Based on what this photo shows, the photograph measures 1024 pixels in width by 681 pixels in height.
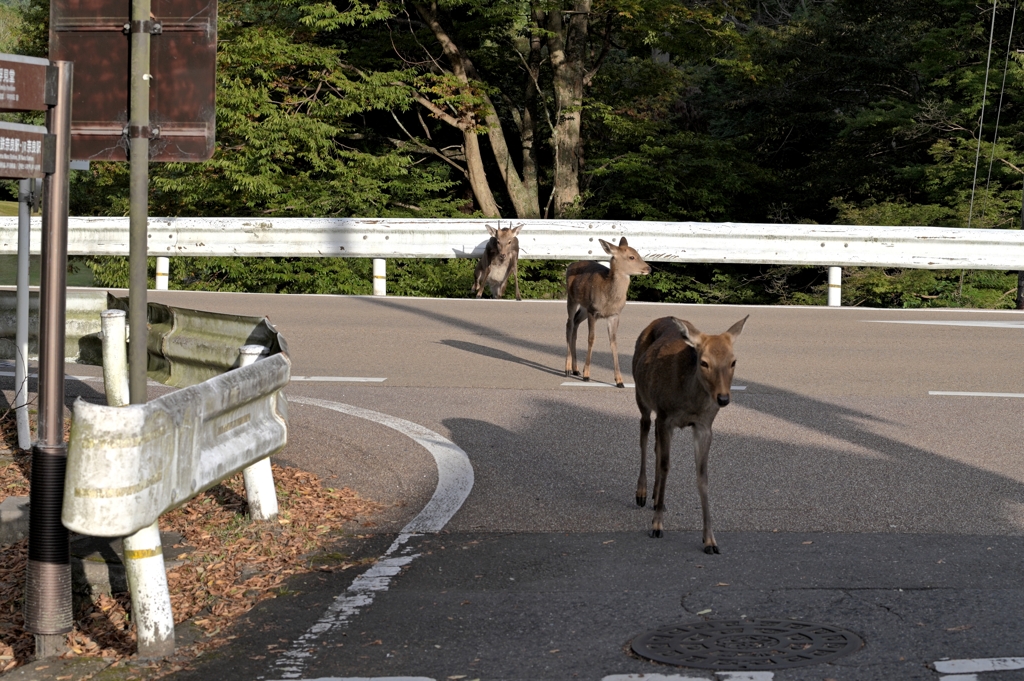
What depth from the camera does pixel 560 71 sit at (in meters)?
25.8

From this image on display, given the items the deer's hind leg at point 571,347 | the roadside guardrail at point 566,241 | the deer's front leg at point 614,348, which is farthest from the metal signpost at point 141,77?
the roadside guardrail at point 566,241

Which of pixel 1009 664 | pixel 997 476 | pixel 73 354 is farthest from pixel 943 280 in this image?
pixel 1009 664

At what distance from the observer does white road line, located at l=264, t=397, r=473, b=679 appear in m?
5.30

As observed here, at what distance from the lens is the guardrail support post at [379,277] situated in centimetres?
1890

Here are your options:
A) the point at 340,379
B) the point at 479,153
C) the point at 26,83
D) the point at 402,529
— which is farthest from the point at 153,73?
the point at 479,153

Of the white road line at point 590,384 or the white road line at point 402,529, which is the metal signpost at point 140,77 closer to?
the white road line at point 402,529

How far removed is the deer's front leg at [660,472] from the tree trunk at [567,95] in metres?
18.9

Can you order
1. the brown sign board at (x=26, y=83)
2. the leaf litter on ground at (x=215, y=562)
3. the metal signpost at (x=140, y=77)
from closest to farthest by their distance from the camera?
1. the brown sign board at (x=26, y=83)
2. the leaf litter on ground at (x=215, y=562)
3. the metal signpost at (x=140, y=77)

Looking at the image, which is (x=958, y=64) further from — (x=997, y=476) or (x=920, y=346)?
(x=997, y=476)

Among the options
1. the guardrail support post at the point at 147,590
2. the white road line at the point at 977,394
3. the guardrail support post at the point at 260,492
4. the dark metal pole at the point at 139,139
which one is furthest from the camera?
the white road line at the point at 977,394

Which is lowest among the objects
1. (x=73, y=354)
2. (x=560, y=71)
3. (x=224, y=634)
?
(x=224, y=634)

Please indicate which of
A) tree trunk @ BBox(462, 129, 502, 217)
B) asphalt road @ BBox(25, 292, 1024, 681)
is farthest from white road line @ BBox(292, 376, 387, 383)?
tree trunk @ BBox(462, 129, 502, 217)

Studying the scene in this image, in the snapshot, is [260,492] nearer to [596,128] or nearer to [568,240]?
[568,240]

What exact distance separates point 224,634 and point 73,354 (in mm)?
4294
